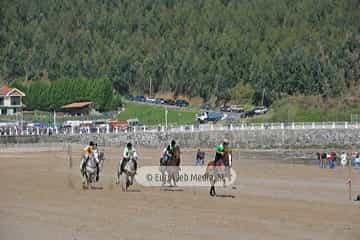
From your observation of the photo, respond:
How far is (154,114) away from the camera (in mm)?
100062

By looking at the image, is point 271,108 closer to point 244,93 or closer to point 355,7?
point 244,93

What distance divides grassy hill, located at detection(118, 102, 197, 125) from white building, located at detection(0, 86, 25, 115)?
11.6 m

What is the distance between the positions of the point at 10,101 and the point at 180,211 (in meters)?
85.1

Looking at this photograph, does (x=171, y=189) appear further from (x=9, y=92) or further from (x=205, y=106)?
(x=205, y=106)

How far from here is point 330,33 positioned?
128625mm

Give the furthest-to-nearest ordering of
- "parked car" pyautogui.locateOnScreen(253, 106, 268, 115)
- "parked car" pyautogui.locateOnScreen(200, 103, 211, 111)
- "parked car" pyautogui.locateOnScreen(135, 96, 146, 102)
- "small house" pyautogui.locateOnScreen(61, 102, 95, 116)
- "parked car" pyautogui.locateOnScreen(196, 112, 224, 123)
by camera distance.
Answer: "parked car" pyautogui.locateOnScreen(135, 96, 146, 102)
"parked car" pyautogui.locateOnScreen(200, 103, 211, 111)
"small house" pyautogui.locateOnScreen(61, 102, 95, 116)
"parked car" pyautogui.locateOnScreen(253, 106, 268, 115)
"parked car" pyautogui.locateOnScreen(196, 112, 224, 123)

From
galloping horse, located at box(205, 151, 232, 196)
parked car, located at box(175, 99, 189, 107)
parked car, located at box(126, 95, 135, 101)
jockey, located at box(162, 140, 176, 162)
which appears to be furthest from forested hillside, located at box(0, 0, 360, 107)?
galloping horse, located at box(205, 151, 232, 196)

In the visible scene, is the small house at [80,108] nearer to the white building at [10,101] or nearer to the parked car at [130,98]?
the white building at [10,101]

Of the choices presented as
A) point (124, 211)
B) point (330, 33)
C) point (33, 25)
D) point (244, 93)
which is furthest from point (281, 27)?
point (124, 211)

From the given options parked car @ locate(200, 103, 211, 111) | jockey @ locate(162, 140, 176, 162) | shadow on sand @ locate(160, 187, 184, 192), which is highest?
parked car @ locate(200, 103, 211, 111)

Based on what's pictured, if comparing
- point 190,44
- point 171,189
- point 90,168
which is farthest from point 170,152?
point 190,44

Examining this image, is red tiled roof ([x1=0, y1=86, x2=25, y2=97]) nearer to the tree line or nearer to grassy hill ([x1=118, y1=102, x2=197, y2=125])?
the tree line

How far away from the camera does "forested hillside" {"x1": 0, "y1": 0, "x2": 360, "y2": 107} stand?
107 m

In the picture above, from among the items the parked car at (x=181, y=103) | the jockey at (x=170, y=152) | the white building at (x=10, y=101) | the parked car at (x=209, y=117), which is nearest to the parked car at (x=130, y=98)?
the parked car at (x=181, y=103)
